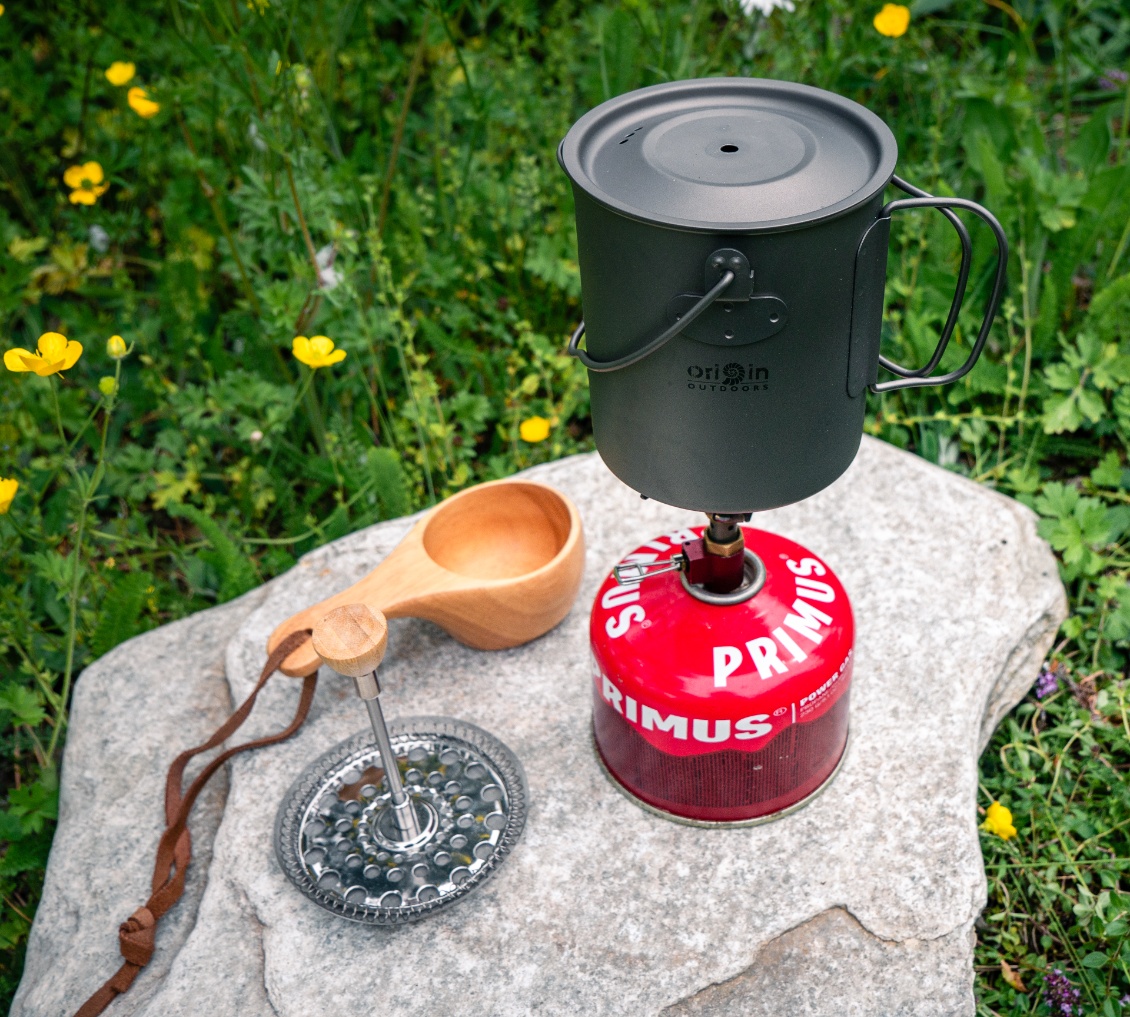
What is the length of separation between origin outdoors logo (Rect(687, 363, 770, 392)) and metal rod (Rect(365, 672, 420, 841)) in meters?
0.65

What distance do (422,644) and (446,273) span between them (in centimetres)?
107

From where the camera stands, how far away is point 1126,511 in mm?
2363

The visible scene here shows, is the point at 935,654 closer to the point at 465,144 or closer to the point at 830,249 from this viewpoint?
the point at 830,249

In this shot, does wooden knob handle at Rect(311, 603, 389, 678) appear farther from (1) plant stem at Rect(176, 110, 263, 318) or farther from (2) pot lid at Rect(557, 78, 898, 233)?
(1) plant stem at Rect(176, 110, 263, 318)

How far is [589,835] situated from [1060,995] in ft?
2.57

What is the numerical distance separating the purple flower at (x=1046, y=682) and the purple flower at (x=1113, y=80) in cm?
185

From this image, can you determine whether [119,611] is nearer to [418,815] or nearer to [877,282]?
[418,815]

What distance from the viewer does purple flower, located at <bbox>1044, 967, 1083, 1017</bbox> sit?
175 centimetres

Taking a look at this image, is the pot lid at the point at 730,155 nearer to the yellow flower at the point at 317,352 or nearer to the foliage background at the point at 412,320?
the yellow flower at the point at 317,352

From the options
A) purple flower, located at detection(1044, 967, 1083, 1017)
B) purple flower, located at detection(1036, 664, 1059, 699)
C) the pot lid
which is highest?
the pot lid

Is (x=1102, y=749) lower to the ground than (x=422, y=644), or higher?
lower

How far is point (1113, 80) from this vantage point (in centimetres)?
319

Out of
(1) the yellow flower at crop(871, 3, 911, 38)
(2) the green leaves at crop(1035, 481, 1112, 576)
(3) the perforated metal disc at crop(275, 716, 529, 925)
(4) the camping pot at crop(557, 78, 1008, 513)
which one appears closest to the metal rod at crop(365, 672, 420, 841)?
(3) the perforated metal disc at crop(275, 716, 529, 925)

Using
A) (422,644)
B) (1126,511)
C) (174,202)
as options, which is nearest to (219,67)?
(174,202)
